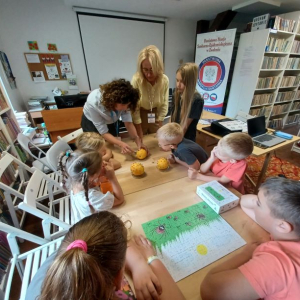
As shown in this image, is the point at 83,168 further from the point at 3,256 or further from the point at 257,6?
the point at 257,6

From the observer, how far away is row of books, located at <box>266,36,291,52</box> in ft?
9.76

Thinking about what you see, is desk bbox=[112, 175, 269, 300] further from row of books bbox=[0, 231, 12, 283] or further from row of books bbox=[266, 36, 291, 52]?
row of books bbox=[266, 36, 291, 52]

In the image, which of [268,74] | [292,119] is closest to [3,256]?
[268,74]

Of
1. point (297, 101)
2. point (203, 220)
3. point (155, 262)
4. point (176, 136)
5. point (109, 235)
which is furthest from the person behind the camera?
point (297, 101)

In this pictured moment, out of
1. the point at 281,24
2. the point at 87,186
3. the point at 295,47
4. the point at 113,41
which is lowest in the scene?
the point at 87,186

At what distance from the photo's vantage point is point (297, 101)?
13.9ft

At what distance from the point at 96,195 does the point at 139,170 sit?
35 centimetres

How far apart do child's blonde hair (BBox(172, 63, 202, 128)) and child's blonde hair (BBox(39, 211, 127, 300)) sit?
53.8 inches

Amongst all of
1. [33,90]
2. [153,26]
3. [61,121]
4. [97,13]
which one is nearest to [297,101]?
[153,26]

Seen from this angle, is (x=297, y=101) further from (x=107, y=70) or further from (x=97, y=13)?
(x=97, y=13)

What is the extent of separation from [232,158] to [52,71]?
12.4ft

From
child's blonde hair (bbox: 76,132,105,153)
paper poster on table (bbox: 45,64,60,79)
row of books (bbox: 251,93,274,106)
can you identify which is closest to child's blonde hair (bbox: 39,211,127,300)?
child's blonde hair (bbox: 76,132,105,153)

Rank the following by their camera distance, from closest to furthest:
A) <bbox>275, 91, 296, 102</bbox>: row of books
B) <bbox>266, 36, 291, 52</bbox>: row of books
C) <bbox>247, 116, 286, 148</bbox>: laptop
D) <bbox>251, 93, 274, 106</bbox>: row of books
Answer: <bbox>247, 116, 286, 148</bbox>: laptop → <bbox>266, 36, 291, 52</bbox>: row of books → <bbox>251, 93, 274, 106</bbox>: row of books → <bbox>275, 91, 296, 102</bbox>: row of books

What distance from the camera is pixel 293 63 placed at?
140 inches
